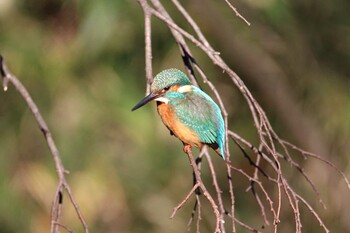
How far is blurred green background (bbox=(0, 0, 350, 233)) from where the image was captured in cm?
455

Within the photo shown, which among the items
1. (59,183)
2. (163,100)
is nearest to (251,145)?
(163,100)

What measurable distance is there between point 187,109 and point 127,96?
2.36 metres

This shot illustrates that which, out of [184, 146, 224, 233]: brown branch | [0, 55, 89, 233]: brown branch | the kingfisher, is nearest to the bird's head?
the kingfisher

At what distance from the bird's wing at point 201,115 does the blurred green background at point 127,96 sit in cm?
212

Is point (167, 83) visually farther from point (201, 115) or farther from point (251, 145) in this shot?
point (251, 145)

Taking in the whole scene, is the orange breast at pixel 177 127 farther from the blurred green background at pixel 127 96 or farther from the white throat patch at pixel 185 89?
the blurred green background at pixel 127 96

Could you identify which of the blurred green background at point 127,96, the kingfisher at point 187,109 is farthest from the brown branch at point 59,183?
the blurred green background at point 127,96

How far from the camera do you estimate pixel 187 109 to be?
7.39 ft

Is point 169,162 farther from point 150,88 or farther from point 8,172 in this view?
point 150,88

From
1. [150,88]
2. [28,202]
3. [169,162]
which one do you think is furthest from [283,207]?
[150,88]

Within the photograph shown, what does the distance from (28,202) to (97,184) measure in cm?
42

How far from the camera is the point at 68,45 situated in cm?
466

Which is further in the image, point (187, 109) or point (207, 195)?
point (187, 109)

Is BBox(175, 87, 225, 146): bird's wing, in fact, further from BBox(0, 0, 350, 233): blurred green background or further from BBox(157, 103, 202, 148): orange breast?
BBox(0, 0, 350, 233): blurred green background
